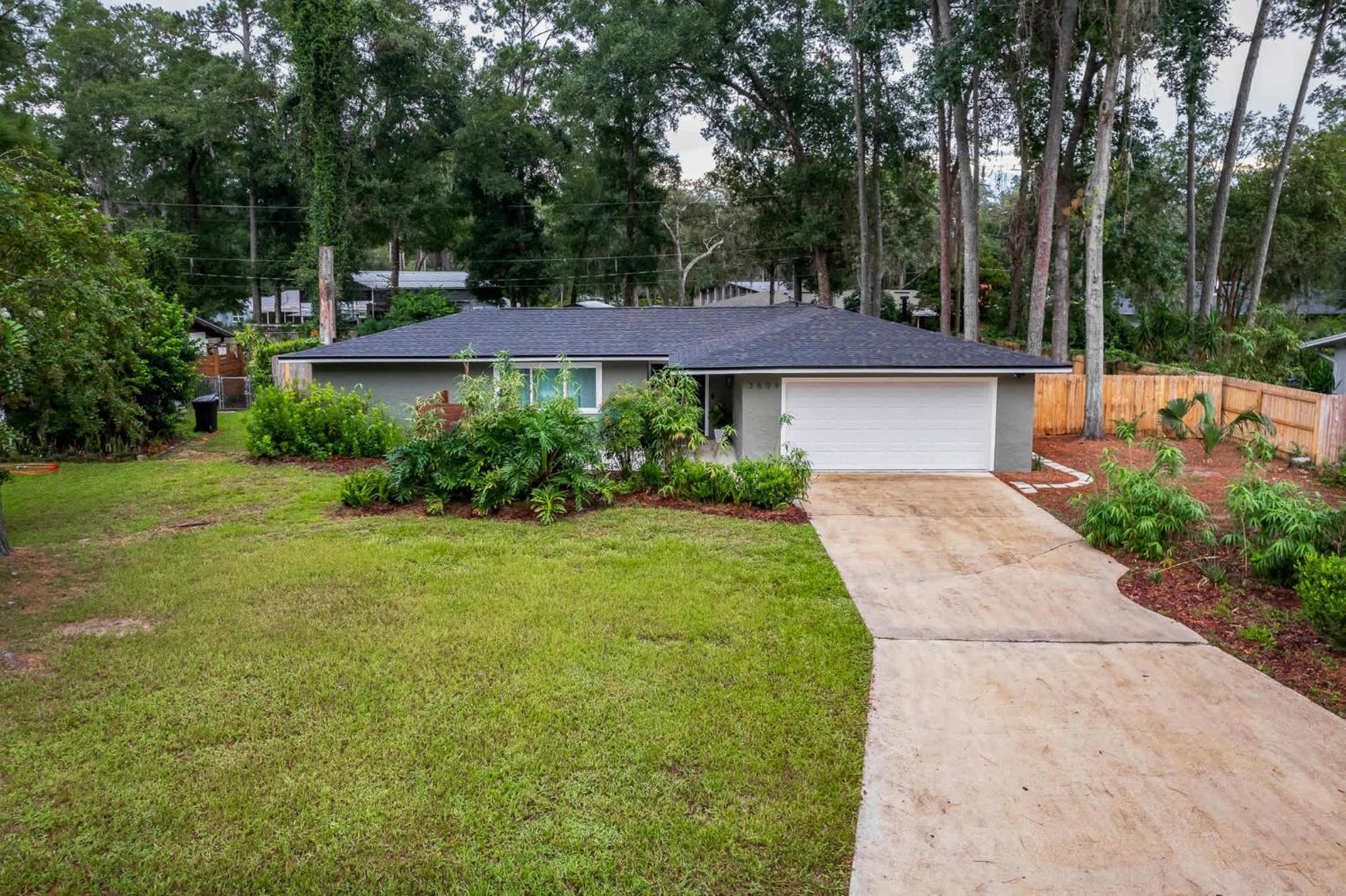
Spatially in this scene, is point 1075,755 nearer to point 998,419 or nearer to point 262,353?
point 998,419

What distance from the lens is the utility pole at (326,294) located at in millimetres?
29625

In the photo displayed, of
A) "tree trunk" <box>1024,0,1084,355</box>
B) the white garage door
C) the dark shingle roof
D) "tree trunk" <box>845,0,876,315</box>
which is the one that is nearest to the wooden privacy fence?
the dark shingle roof

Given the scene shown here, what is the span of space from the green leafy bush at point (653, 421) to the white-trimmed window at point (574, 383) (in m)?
3.97

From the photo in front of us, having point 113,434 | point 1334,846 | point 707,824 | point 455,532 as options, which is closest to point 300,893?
point 707,824

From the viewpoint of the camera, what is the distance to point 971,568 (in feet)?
28.4

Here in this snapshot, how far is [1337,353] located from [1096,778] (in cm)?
1891

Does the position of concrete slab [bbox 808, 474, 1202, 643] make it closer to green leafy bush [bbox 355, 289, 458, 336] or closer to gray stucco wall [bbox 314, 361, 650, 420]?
gray stucco wall [bbox 314, 361, 650, 420]

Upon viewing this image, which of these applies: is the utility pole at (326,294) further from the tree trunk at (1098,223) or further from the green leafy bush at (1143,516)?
the green leafy bush at (1143,516)

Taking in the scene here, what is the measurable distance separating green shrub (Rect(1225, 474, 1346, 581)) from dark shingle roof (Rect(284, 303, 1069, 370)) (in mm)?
5204

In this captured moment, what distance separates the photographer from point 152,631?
21.8 feet

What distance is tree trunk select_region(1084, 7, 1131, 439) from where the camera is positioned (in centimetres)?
1577

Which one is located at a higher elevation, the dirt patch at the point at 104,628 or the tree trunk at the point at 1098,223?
the tree trunk at the point at 1098,223

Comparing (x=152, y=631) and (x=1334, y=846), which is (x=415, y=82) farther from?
(x=1334, y=846)

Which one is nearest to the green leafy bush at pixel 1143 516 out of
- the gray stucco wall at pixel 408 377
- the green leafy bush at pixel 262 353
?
the gray stucco wall at pixel 408 377
